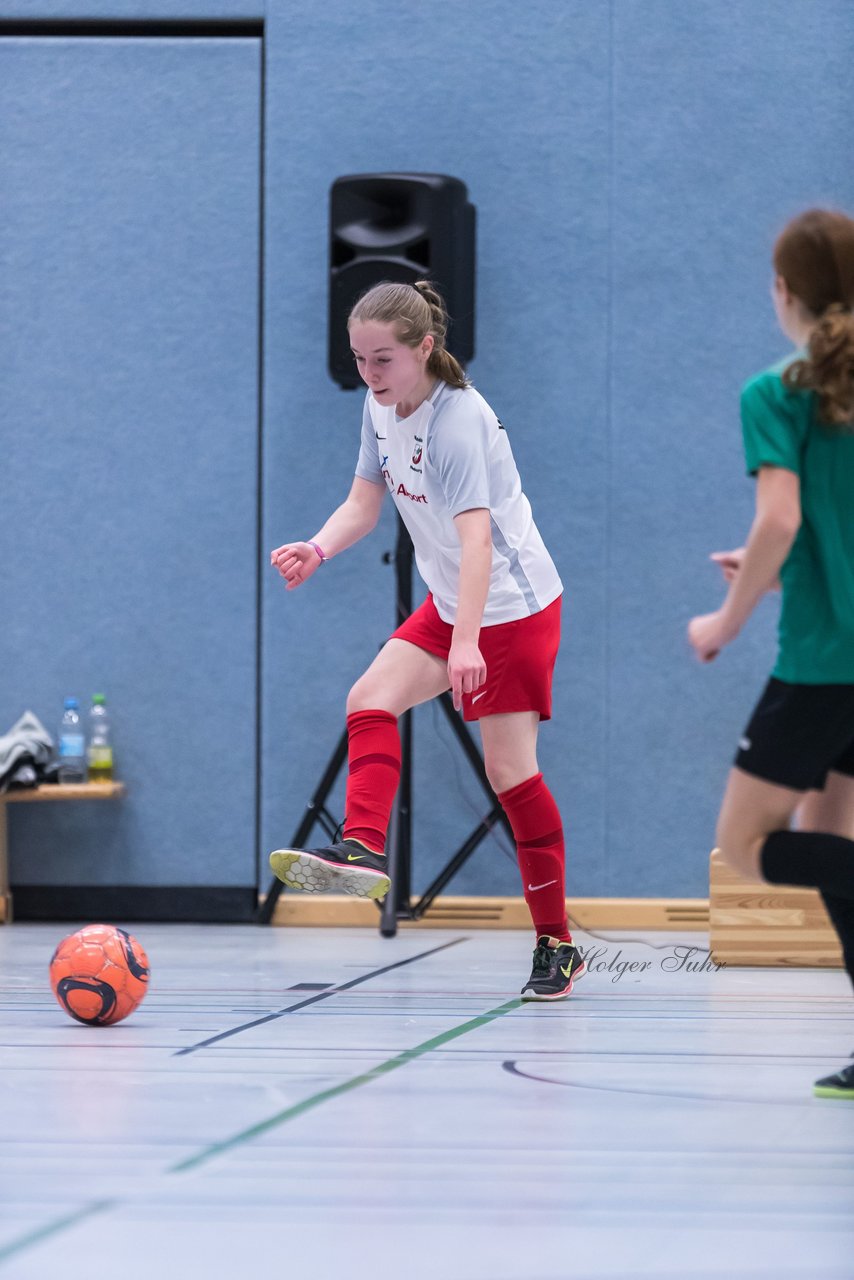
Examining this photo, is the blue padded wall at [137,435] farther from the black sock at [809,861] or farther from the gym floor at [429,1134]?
the black sock at [809,861]

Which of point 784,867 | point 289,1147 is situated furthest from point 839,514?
point 289,1147

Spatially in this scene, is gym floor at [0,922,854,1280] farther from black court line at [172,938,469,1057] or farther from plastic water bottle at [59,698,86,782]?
plastic water bottle at [59,698,86,782]

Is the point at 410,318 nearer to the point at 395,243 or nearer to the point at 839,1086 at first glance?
the point at 839,1086

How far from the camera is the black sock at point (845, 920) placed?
2154 mm

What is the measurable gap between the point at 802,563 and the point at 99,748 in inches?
132

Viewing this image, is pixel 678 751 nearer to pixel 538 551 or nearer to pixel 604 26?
pixel 538 551

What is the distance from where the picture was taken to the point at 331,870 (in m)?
2.73

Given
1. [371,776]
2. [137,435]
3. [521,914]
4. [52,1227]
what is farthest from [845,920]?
[137,435]

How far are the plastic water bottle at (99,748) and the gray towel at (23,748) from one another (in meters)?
0.13

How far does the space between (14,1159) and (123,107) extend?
406cm

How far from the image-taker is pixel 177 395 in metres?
5.08

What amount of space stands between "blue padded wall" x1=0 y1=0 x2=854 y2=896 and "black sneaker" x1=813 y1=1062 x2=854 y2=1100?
9.07ft

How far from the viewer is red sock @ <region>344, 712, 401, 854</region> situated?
2887 mm

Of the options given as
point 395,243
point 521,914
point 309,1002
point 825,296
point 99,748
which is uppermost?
point 395,243
